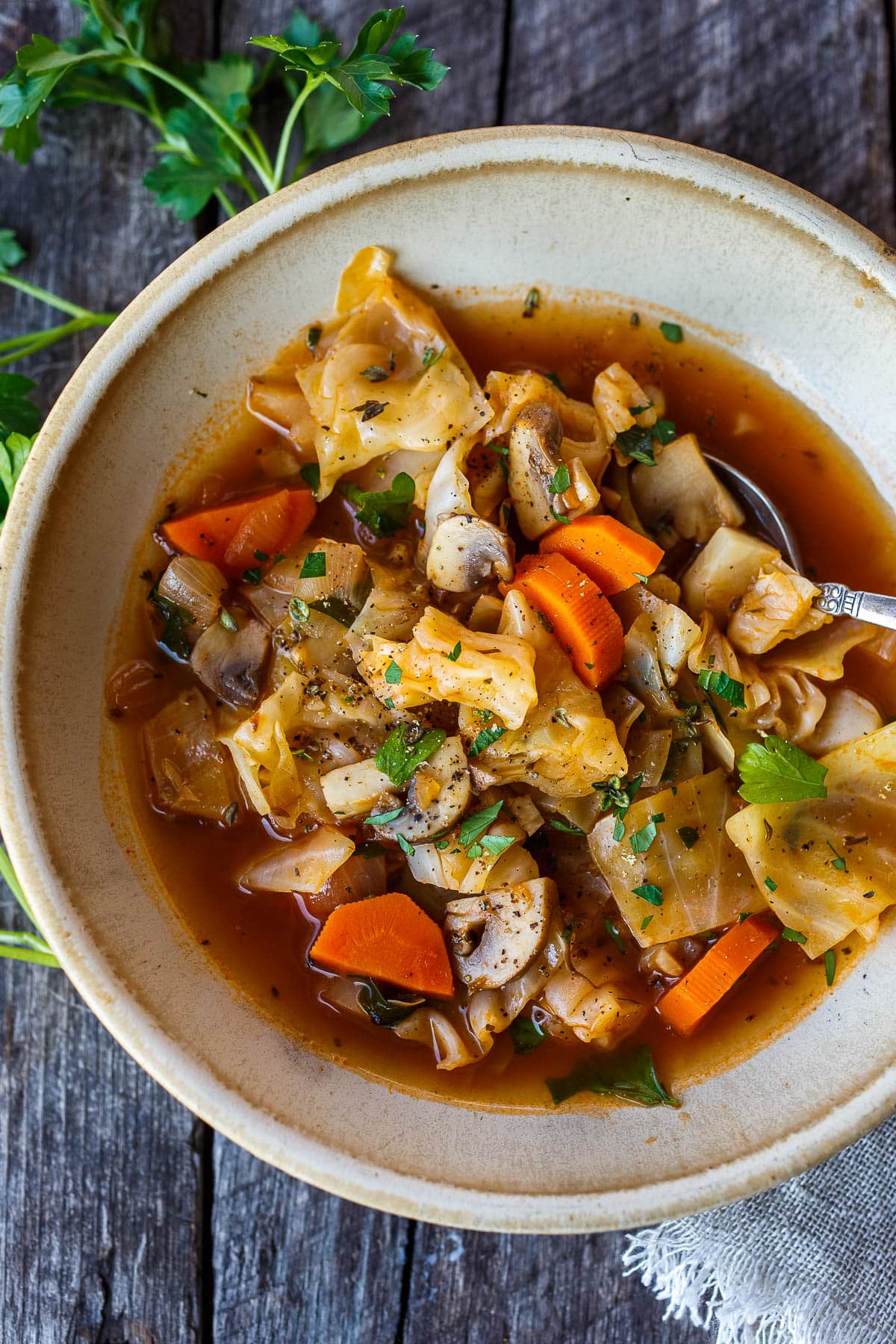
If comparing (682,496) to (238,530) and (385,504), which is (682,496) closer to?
(385,504)

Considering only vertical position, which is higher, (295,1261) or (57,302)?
(57,302)

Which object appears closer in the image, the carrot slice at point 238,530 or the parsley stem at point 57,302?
the carrot slice at point 238,530

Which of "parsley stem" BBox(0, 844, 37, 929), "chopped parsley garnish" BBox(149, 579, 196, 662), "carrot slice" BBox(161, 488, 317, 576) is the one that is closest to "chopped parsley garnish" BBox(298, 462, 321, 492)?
"carrot slice" BBox(161, 488, 317, 576)

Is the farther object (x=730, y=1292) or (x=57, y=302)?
(x=57, y=302)

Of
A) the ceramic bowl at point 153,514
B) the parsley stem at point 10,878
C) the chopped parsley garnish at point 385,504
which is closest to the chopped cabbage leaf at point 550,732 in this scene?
the chopped parsley garnish at point 385,504

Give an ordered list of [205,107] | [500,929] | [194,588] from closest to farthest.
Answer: [500,929] < [194,588] < [205,107]

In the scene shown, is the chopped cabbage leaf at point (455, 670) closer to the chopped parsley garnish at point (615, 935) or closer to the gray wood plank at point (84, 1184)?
the chopped parsley garnish at point (615, 935)

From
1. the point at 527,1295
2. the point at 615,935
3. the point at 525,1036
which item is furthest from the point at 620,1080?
the point at 527,1295
